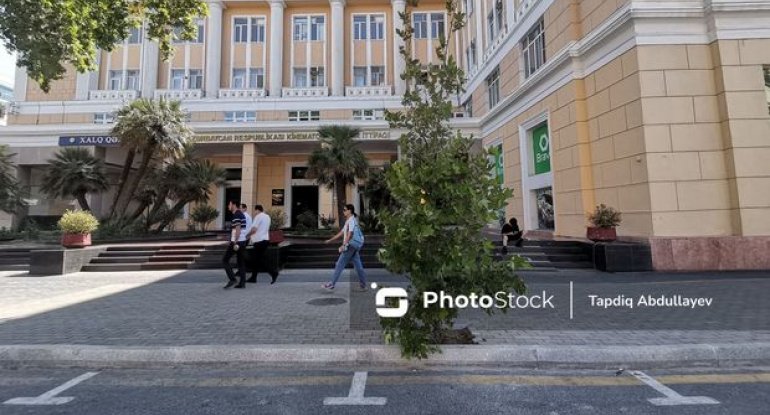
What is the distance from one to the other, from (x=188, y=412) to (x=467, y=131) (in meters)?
22.6

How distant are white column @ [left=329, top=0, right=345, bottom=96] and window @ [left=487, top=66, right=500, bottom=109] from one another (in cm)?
1161

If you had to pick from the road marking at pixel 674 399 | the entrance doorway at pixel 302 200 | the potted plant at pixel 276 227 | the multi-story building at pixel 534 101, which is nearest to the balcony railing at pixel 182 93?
the multi-story building at pixel 534 101

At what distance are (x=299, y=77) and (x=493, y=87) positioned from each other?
1576 cm

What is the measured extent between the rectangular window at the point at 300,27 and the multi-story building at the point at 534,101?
158mm

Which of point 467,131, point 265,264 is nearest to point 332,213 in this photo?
point 467,131

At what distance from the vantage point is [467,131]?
78.4ft

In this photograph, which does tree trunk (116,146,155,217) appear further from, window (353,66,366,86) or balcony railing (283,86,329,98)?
window (353,66,366,86)

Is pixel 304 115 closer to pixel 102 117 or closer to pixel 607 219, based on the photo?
pixel 102 117

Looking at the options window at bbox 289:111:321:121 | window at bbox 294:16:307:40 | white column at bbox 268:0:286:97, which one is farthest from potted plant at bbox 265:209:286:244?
window at bbox 294:16:307:40

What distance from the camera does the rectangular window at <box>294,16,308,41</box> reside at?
102ft

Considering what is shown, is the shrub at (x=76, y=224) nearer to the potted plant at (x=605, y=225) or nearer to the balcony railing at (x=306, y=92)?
the potted plant at (x=605, y=225)

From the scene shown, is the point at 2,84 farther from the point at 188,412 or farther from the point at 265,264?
the point at 188,412

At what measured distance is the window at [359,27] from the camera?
31.3 m

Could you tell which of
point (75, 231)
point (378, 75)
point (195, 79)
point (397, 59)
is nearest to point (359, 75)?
point (378, 75)
